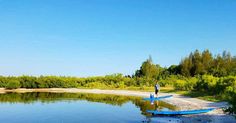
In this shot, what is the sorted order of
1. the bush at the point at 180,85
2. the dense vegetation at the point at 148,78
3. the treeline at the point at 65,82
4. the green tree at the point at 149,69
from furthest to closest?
the green tree at the point at 149,69, the treeline at the point at 65,82, the dense vegetation at the point at 148,78, the bush at the point at 180,85

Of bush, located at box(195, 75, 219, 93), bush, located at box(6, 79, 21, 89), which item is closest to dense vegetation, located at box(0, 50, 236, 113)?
bush, located at box(6, 79, 21, 89)

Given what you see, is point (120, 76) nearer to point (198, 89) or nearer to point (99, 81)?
point (99, 81)

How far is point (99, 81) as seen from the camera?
7250 centimetres

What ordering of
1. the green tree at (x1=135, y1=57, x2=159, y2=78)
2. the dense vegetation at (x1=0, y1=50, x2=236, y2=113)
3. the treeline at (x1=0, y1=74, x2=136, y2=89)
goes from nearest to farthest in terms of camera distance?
the dense vegetation at (x1=0, y1=50, x2=236, y2=113) < the treeline at (x1=0, y1=74, x2=136, y2=89) < the green tree at (x1=135, y1=57, x2=159, y2=78)

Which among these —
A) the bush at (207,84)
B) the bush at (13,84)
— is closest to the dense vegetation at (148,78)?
the bush at (13,84)

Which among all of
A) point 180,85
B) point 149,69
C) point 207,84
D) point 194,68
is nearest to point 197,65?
point 194,68

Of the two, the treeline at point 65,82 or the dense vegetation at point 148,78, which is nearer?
the dense vegetation at point 148,78

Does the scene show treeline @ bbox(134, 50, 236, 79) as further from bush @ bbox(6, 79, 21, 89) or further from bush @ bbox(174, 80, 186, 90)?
bush @ bbox(6, 79, 21, 89)

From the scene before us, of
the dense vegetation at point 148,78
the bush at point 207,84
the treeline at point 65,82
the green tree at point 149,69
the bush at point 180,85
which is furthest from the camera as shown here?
the green tree at point 149,69

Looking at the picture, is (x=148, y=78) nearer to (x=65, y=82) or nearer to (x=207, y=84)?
(x=65, y=82)

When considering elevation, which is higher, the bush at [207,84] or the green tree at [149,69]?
the green tree at [149,69]

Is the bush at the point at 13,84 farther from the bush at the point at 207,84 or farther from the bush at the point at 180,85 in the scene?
the bush at the point at 207,84

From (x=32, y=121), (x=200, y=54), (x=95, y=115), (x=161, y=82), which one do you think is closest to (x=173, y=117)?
(x=95, y=115)

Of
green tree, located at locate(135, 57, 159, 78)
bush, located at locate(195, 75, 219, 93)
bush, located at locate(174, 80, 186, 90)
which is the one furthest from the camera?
green tree, located at locate(135, 57, 159, 78)
